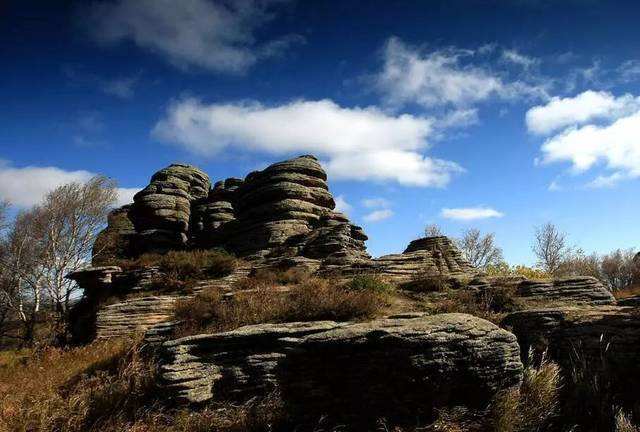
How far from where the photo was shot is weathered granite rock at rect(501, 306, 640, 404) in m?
7.43

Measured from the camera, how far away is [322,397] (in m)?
7.46

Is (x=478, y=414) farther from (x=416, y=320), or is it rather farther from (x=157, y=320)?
(x=157, y=320)

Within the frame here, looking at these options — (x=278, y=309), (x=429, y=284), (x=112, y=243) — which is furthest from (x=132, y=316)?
(x=112, y=243)

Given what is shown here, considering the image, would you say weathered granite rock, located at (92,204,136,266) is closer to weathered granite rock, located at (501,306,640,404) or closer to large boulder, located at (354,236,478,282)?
large boulder, located at (354,236,478,282)

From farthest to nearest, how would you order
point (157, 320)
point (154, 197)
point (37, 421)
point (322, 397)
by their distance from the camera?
point (154, 197) < point (157, 320) < point (322, 397) < point (37, 421)

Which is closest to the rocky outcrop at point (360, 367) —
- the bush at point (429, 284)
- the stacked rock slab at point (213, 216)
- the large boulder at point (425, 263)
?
the bush at point (429, 284)

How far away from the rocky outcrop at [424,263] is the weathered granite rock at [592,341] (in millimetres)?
7014

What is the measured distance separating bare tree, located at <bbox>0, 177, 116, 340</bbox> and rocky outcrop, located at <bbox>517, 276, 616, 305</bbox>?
3243 centimetres

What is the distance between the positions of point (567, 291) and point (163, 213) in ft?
106

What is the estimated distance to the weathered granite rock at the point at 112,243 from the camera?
33.3m

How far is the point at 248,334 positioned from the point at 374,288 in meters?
7.53

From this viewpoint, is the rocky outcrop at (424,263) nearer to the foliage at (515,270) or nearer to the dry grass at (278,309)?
the dry grass at (278,309)

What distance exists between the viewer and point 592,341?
8477 millimetres

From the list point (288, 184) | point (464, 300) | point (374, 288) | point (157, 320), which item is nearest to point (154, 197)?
point (288, 184)
